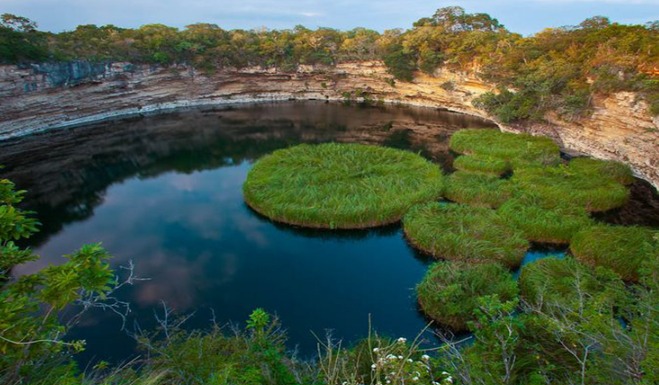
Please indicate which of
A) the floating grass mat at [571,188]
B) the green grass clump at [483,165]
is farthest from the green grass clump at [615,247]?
the green grass clump at [483,165]

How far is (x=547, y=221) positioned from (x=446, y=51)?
3386 centimetres

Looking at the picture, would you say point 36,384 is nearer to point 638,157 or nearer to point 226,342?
point 226,342

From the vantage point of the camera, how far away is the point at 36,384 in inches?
223

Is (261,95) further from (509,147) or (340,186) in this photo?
(340,186)

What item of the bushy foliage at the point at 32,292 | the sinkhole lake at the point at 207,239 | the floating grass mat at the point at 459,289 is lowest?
the sinkhole lake at the point at 207,239

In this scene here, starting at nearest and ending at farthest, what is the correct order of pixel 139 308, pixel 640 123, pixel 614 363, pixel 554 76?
pixel 614 363, pixel 139 308, pixel 640 123, pixel 554 76

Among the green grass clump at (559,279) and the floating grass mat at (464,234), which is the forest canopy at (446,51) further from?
the green grass clump at (559,279)

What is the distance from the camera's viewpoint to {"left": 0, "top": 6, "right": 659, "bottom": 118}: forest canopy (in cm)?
2874

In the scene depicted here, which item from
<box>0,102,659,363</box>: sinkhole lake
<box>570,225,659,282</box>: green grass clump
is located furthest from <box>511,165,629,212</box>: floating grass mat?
<box>570,225,659,282</box>: green grass clump

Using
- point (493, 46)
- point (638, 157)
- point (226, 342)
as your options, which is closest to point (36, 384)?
point (226, 342)

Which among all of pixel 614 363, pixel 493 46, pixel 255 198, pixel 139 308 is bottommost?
pixel 139 308

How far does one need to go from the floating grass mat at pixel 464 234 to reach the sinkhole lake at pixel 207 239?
0.92m

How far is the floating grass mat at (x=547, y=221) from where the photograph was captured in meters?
17.1

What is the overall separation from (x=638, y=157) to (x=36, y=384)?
30.8 metres
